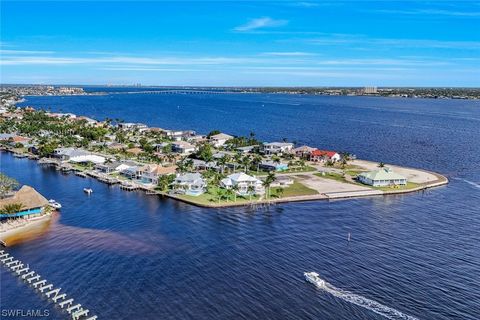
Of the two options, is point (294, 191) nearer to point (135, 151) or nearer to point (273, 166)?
point (273, 166)

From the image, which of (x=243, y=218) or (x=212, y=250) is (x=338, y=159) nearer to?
(x=243, y=218)

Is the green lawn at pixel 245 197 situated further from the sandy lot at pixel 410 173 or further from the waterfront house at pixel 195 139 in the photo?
the waterfront house at pixel 195 139

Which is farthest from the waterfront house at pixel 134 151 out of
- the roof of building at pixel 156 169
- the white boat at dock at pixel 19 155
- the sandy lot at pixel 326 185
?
the sandy lot at pixel 326 185

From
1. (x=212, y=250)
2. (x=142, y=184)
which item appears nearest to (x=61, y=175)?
(x=142, y=184)

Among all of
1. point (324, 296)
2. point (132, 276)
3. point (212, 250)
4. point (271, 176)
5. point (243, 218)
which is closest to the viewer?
point (324, 296)

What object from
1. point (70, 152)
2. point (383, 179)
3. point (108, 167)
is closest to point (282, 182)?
point (383, 179)

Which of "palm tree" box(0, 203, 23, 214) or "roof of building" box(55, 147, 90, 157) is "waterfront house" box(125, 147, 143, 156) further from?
"palm tree" box(0, 203, 23, 214)
